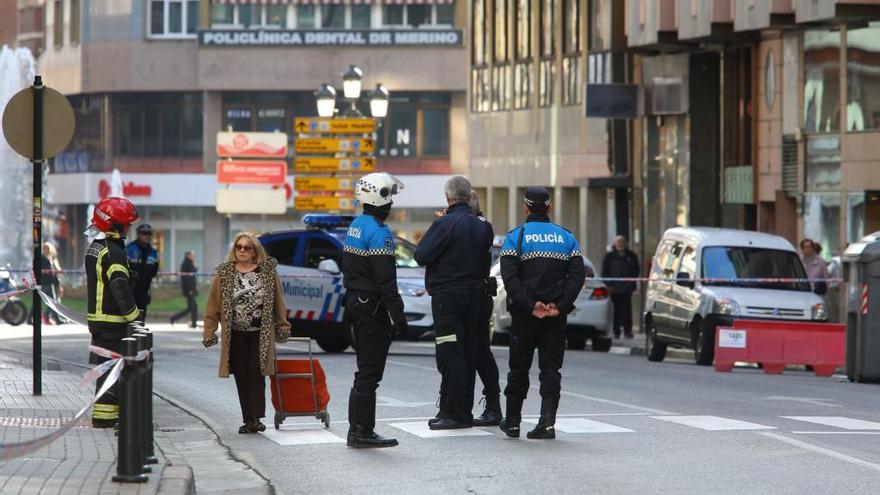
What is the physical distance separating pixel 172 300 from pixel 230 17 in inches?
905

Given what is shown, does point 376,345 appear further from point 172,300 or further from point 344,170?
point 172,300

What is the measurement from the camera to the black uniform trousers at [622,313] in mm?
37656

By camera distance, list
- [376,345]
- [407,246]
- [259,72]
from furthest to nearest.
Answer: [259,72]
[407,246]
[376,345]

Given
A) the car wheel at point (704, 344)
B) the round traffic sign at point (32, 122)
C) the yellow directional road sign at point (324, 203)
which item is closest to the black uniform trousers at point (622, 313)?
the yellow directional road sign at point (324, 203)

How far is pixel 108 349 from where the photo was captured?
15617mm

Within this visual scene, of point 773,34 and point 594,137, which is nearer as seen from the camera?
point 773,34

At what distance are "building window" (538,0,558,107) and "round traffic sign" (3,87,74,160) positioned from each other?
1344 inches

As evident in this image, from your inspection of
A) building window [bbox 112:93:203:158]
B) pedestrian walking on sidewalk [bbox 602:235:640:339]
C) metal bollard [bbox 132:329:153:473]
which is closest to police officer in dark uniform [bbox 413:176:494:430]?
metal bollard [bbox 132:329:153:473]

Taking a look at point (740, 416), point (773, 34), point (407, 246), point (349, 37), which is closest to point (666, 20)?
point (773, 34)

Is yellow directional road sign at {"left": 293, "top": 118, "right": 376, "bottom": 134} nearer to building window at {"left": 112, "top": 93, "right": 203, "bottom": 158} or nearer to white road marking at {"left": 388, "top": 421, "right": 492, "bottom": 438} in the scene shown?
white road marking at {"left": 388, "top": 421, "right": 492, "bottom": 438}

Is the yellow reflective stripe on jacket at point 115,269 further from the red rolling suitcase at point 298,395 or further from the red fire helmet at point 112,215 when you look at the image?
the red rolling suitcase at point 298,395

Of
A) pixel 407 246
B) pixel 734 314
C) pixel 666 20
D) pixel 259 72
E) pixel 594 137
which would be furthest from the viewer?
pixel 259 72

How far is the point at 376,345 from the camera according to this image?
14.5m

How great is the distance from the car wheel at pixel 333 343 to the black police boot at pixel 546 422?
46.6 ft
